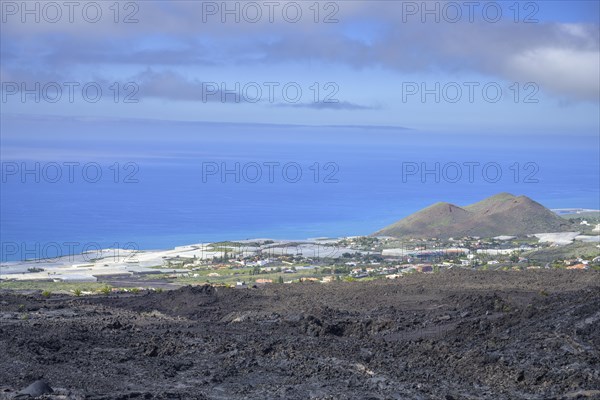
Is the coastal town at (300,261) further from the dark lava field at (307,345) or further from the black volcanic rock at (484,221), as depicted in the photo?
the dark lava field at (307,345)

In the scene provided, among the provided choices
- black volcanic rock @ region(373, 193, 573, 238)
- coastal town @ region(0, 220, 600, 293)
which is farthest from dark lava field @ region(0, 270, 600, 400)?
black volcanic rock @ region(373, 193, 573, 238)

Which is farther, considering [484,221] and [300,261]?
[484,221]

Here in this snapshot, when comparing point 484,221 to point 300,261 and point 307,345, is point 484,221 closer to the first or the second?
point 300,261

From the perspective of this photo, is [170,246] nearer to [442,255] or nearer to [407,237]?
[407,237]

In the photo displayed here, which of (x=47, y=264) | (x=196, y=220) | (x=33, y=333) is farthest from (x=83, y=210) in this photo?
(x=33, y=333)

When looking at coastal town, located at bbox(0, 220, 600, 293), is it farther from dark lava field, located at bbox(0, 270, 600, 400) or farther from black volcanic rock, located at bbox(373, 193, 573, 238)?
dark lava field, located at bbox(0, 270, 600, 400)

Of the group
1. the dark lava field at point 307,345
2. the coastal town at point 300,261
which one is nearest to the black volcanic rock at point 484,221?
the coastal town at point 300,261

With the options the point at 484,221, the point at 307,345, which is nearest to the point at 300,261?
the point at 484,221
